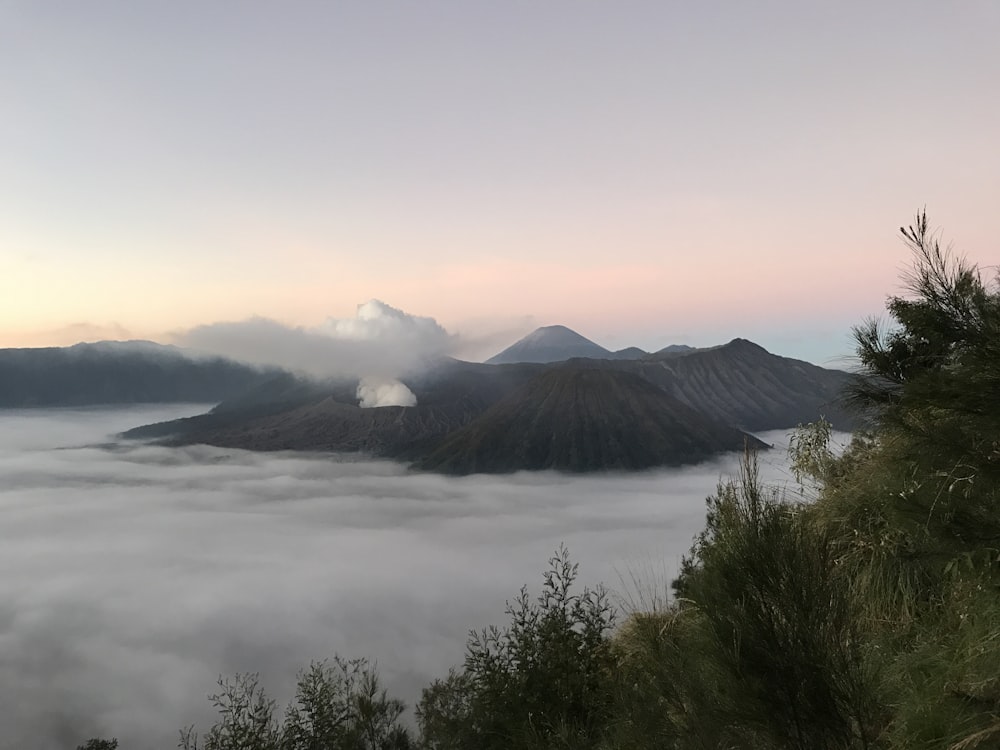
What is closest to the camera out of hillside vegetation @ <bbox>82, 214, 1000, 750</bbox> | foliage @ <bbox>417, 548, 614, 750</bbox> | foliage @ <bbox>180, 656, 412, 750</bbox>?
hillside vegetation @ <bbox>82, 214, 1000, 750</bbox>

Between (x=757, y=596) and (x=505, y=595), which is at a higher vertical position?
(x=757, y=596)

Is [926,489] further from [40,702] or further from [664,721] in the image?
[40,702]

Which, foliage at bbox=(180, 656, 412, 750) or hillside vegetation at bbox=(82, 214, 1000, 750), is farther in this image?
foliage at bbox=(180, 656, 412, 750)

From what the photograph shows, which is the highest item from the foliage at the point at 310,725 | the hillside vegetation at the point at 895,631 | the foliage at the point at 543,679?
the hillside vegetation at the point at 895,631

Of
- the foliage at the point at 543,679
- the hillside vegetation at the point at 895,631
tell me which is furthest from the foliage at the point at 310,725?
the hillside vegetation at the point at 895,631

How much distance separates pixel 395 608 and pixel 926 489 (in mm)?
195968

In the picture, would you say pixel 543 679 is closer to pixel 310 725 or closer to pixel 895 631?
pixel 895 631

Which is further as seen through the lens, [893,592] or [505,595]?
[505,595]

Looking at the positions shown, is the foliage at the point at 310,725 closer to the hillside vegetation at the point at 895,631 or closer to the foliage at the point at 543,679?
the foliage at the point at 543,679

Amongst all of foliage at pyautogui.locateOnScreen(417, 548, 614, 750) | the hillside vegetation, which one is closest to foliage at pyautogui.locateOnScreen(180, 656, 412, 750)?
foliage at pyautogui.locateOnScreen(417, 548, 614, 750)

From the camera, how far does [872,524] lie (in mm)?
8758

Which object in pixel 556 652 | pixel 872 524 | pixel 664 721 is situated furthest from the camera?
pixel 556 652

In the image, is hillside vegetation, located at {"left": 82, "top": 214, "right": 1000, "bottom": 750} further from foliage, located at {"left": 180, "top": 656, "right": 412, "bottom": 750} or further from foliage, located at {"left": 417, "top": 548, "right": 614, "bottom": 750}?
foliage, located at {"left": 180, "top": 656, "right": 412, "bottom": 750}

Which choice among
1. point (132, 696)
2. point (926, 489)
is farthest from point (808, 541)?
point (132, 696)
